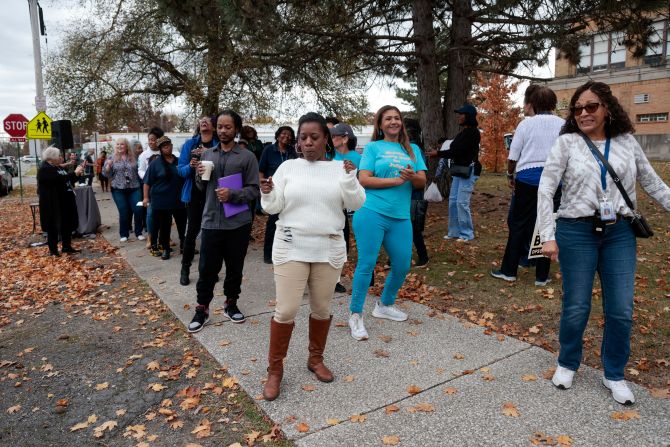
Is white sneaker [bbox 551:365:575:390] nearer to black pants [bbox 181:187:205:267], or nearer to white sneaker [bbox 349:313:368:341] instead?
white sneaker [bbox 349:313:368:341]

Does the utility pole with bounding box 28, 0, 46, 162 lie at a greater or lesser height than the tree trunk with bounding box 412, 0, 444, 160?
greater

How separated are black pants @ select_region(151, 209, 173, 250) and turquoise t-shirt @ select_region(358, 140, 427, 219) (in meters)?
4.55

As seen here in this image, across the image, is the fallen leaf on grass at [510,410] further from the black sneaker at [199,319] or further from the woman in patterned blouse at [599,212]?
the black sneaker at [199,319]

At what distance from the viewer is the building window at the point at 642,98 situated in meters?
33.8

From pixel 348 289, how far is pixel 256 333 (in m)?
1.65

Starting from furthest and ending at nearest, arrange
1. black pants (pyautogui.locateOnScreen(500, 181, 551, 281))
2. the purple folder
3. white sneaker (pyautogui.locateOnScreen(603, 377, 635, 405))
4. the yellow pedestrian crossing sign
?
1. the yellow pedestrian crossing sign
2. black pants (pyautogui.locateOnScreen(500, 181, 551, 281))
3. the purple folder
4. white sneaker (pyautogui.locateOnScreen(603, 377, 635, 405))

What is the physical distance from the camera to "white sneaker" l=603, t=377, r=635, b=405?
307 cm

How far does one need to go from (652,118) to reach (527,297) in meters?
36.1

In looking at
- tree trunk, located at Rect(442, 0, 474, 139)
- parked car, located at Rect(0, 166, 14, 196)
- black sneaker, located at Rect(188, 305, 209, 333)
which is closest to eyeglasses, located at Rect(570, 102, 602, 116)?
black sneaker, located at Rect(188, 305, 209, 333)

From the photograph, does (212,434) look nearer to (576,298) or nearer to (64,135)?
(576,298)

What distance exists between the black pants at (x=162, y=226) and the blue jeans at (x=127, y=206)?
162cm

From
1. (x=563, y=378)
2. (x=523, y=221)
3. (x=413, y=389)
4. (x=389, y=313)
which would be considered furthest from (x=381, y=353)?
(x=523, y=221)

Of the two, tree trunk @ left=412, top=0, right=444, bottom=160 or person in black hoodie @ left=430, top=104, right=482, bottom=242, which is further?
tree trunk @ left=412, top=0, right=444, bottom=160

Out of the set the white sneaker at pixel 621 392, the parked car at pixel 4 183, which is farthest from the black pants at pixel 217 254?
the parked car at pixel 4 183
